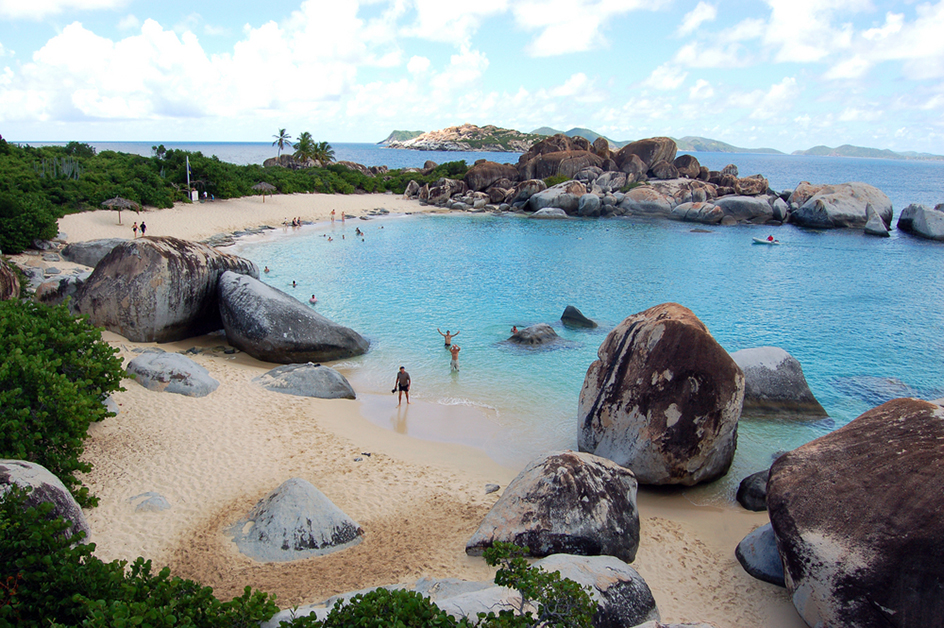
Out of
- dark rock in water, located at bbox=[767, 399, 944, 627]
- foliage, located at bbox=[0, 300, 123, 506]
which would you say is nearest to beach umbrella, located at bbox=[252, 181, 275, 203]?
foliage, located at bbox=[0, 300, 123, 506]

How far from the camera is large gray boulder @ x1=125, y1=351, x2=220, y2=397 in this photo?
12531mm

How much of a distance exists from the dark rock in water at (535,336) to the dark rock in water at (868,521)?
11.4 metres

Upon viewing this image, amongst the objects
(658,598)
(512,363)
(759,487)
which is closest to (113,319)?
(512,363)

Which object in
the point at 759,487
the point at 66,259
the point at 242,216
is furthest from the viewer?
the point at 242,216

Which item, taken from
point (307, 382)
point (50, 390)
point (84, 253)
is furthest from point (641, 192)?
point (50, 390)

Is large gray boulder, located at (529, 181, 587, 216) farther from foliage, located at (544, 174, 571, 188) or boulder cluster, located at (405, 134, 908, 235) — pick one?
foliage, located at (544, 174, 571, 188)

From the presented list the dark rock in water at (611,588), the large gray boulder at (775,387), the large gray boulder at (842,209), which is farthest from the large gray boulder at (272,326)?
the large gray boulder at (842,209)

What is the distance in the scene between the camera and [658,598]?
754cm

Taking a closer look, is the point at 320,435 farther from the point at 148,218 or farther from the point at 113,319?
the point at 148,218

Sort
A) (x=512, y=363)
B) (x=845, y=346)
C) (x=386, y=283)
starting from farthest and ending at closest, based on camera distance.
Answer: (x=386, y=283)
(x=845, y=346)
(x=512, y=363)

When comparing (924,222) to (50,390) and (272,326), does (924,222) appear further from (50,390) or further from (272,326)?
(50,390)

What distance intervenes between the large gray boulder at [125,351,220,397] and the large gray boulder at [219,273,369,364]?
2688mm

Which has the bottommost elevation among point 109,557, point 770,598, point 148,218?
point 770,598

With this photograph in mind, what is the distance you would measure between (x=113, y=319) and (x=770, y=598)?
55.3 ft
